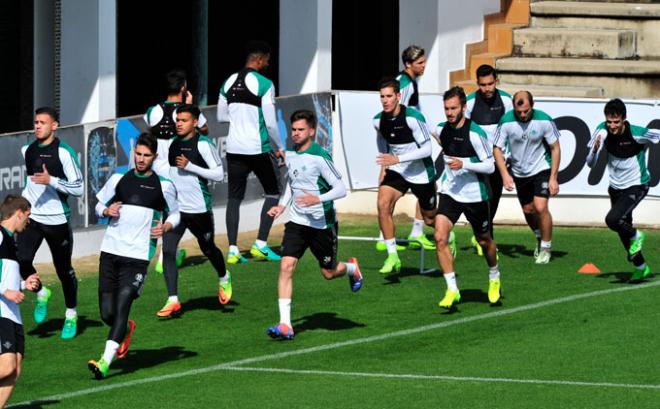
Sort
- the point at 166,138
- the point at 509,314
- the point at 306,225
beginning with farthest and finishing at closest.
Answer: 1. the point at 166,138
2. the point at 509,314
3. the point at 306,225

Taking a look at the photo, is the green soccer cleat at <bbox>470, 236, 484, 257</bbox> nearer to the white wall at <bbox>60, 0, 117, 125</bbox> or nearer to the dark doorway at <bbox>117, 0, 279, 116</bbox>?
the white wall at <bbox>60, 0, 117, 125</bbox>

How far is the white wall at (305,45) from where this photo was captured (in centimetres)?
2538

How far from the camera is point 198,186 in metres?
16.5

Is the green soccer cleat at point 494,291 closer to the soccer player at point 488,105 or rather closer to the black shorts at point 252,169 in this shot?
the soccer player at point 488,105

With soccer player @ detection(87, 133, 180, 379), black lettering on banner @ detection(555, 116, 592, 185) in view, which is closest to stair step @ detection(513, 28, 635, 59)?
black lettering on banner @ detection(555, 116, 592, 185)

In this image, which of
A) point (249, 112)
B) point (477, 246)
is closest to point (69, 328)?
point (249, 112)

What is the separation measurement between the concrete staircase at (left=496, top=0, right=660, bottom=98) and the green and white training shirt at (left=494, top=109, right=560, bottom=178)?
21.1 feet

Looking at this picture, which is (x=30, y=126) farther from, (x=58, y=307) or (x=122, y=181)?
(x=122, y=181)

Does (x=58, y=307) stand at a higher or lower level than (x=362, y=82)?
A: lower

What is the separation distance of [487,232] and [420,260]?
3127mm

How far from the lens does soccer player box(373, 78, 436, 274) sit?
57.3 feet

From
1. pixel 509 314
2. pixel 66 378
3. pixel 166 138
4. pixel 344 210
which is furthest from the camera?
pixel 344 210

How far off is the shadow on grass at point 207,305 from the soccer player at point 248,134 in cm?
220

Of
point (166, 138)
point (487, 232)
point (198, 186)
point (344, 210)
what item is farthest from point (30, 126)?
point (487, 232)
